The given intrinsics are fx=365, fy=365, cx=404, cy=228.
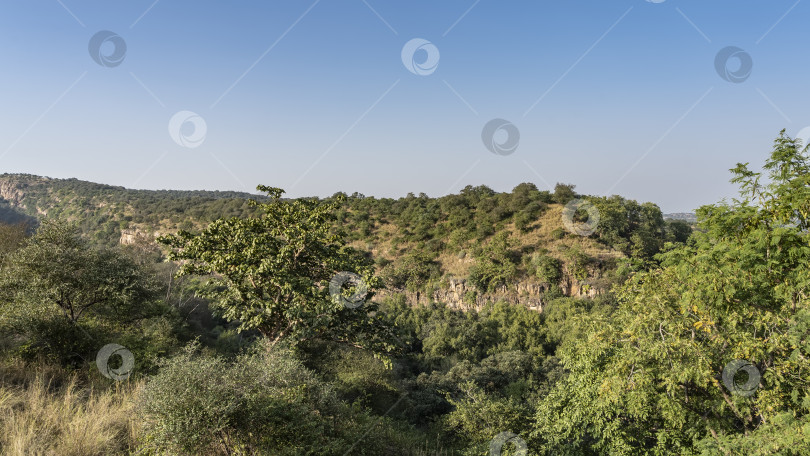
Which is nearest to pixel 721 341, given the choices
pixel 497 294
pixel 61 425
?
pixel 61 425

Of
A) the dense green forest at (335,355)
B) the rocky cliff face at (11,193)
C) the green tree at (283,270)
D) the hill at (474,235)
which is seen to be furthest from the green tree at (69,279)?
the rocky cliff face at (11,193)

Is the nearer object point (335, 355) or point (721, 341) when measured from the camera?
point (721, 341)

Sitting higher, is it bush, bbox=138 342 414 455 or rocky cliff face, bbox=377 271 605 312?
rocky cliff face, bbox=377 271 605 312

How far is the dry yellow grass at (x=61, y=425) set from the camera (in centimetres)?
496

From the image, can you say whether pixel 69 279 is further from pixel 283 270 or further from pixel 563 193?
pixel 563 193

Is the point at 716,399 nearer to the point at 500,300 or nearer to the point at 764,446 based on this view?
the point at 764,446

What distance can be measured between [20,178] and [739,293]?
528ft

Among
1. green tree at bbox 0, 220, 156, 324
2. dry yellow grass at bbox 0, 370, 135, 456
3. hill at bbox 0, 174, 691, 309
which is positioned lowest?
dry yellow grass at bbox 0, 370, 135, 456

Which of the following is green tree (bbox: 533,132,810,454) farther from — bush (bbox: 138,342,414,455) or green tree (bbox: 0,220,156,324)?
green tree (bbox: 0,220,156,324)

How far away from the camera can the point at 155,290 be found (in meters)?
14.8

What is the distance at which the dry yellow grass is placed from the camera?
4.96 metres

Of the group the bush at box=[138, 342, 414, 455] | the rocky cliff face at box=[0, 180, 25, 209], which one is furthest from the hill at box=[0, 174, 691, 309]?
the bush at box=[138, 342, 414, 455]

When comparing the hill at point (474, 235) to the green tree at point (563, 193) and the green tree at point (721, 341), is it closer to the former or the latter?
the green tree at point (563, 193)

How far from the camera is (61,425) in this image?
5602 mm
